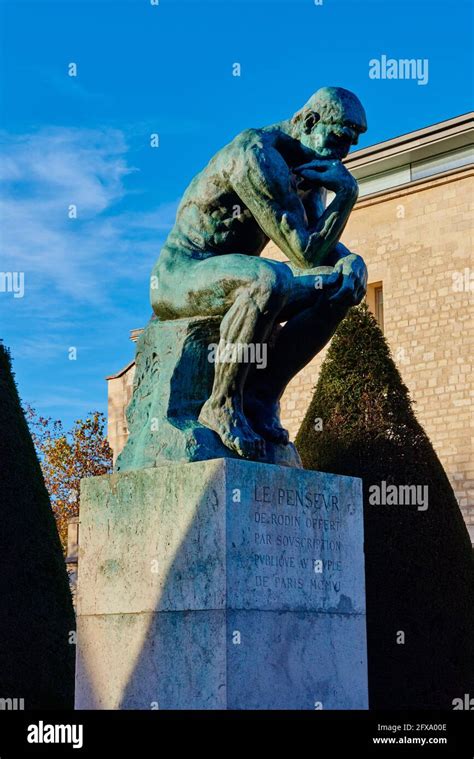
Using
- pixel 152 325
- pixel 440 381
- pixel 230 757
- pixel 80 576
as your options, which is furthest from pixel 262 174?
pixel 440 381

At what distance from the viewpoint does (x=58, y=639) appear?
35.6 ft

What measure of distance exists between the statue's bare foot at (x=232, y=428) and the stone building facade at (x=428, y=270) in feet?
50.3

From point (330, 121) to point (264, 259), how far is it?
93 centimetres

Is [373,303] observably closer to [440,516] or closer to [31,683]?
[440,516]

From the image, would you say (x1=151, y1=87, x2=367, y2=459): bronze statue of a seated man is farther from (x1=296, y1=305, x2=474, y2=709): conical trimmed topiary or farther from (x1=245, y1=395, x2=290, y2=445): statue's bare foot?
(x1=296, y1=305, x2=474, y2=709): conical trimmed topiary

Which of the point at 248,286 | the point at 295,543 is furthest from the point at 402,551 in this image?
the point at 248,286

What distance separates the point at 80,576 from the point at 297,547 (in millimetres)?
1225

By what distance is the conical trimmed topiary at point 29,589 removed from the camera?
35.0 ft

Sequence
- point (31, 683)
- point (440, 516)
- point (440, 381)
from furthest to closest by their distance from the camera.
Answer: point (440, 381), point (440, 516), point (31, 683)

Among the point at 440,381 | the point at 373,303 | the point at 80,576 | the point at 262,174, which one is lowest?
the point at 80,576

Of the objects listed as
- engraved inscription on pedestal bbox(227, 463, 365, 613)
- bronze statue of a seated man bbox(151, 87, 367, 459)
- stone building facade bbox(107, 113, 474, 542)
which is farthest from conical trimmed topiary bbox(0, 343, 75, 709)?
stone building facade bbox(107, 113, 474, 542)

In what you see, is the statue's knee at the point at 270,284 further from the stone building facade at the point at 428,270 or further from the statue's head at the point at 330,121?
the stone building facade at the point at 428,270

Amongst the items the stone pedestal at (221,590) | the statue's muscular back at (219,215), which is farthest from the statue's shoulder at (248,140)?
the stone pedestal at (221,590)

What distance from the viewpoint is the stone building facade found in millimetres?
21203
